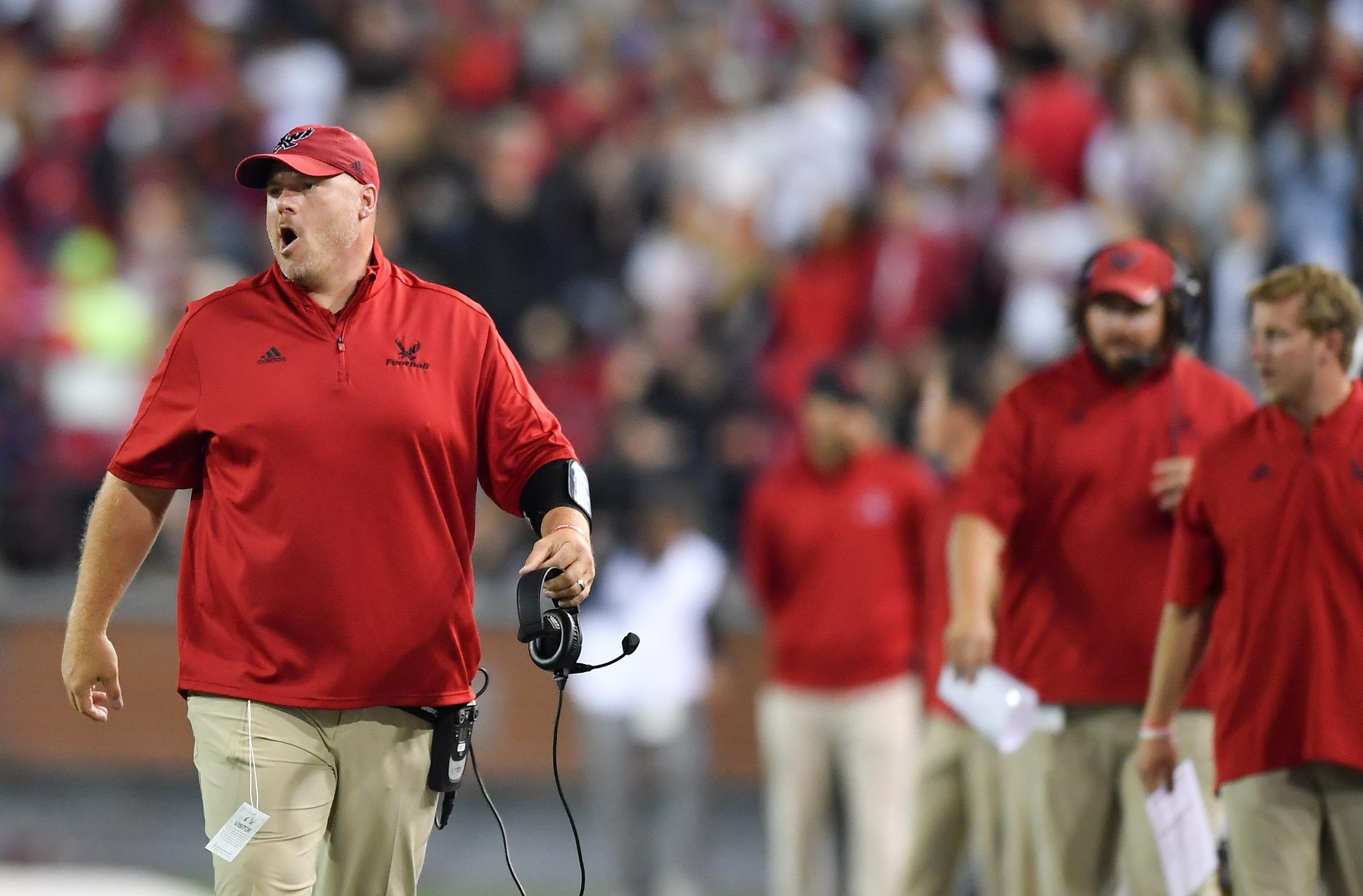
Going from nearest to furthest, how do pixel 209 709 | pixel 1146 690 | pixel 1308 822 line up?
pixel 209 709, pixel 1308 822, pixel 1146 690

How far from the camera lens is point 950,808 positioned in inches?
301

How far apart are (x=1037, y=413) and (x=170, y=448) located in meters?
2.90

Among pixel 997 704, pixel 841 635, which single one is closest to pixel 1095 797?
pixel 997 704

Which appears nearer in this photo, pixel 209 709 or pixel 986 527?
pixel 209 709

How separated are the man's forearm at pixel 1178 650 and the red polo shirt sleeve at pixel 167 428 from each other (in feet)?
8.89

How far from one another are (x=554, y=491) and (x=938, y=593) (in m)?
3.76

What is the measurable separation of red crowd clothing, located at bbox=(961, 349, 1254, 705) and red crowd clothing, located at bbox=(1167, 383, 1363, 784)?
2.56 feet

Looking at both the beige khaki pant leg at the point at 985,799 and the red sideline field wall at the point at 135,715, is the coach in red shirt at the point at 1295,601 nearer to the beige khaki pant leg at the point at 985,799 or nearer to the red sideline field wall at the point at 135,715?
the beige khaki pant leg at the point at 985,799

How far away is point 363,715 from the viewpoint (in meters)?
4.64

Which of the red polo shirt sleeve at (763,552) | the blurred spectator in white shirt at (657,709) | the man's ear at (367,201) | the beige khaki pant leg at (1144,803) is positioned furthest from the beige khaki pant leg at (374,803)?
the blurred spectator in white shirt at (657,709)

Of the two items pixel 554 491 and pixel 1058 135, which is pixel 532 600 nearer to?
pixel 554 491

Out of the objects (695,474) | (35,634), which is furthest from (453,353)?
(35,634)

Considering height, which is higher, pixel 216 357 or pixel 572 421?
pixel 216 357

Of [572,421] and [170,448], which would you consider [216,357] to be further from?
[572,421]
